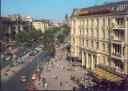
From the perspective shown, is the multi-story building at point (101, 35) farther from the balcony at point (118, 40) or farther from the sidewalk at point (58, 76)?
the sidewalk at point (58, 76)

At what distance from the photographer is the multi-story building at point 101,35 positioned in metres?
66.8

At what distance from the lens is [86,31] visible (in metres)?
90.4

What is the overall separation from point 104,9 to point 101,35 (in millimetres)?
6530

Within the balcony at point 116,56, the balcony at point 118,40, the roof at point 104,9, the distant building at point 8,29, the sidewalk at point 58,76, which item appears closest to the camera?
the sidewalk at point 58,76

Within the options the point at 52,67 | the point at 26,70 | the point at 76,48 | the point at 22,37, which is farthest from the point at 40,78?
the point at 22,37

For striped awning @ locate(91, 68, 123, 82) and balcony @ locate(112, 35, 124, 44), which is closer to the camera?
striped awning @ locate(91, 68, 123, 82)

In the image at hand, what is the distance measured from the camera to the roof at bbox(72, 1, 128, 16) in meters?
68.1

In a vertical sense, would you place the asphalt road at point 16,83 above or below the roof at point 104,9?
below

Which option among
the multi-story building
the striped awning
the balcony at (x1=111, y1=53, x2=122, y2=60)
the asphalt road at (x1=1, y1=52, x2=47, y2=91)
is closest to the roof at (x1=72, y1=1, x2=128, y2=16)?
the multi-story building

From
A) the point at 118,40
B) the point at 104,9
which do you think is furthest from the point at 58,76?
the point at 104,9

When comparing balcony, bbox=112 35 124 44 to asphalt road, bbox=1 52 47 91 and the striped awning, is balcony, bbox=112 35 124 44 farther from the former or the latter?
asphalt road, bbox=1 52 47 91

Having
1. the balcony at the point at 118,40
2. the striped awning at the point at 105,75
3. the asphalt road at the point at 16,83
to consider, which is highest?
the balcony at the point at 118,40

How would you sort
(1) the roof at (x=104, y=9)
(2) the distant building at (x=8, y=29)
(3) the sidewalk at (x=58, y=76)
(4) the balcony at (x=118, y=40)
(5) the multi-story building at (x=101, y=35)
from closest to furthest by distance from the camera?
1. (3) the sidewalk at (x=58, y=76)
2. (4) the balcony at (x=118, y=40)
3. (5) the multi-story building at (x=101, y=35)
4. (1) the roof at (x=104, y=9)
5. (2) the distant building at (x=8, y=29)

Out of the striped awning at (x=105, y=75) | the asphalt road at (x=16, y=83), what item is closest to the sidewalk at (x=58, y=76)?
the asphalt road at (x=16, y=83)
